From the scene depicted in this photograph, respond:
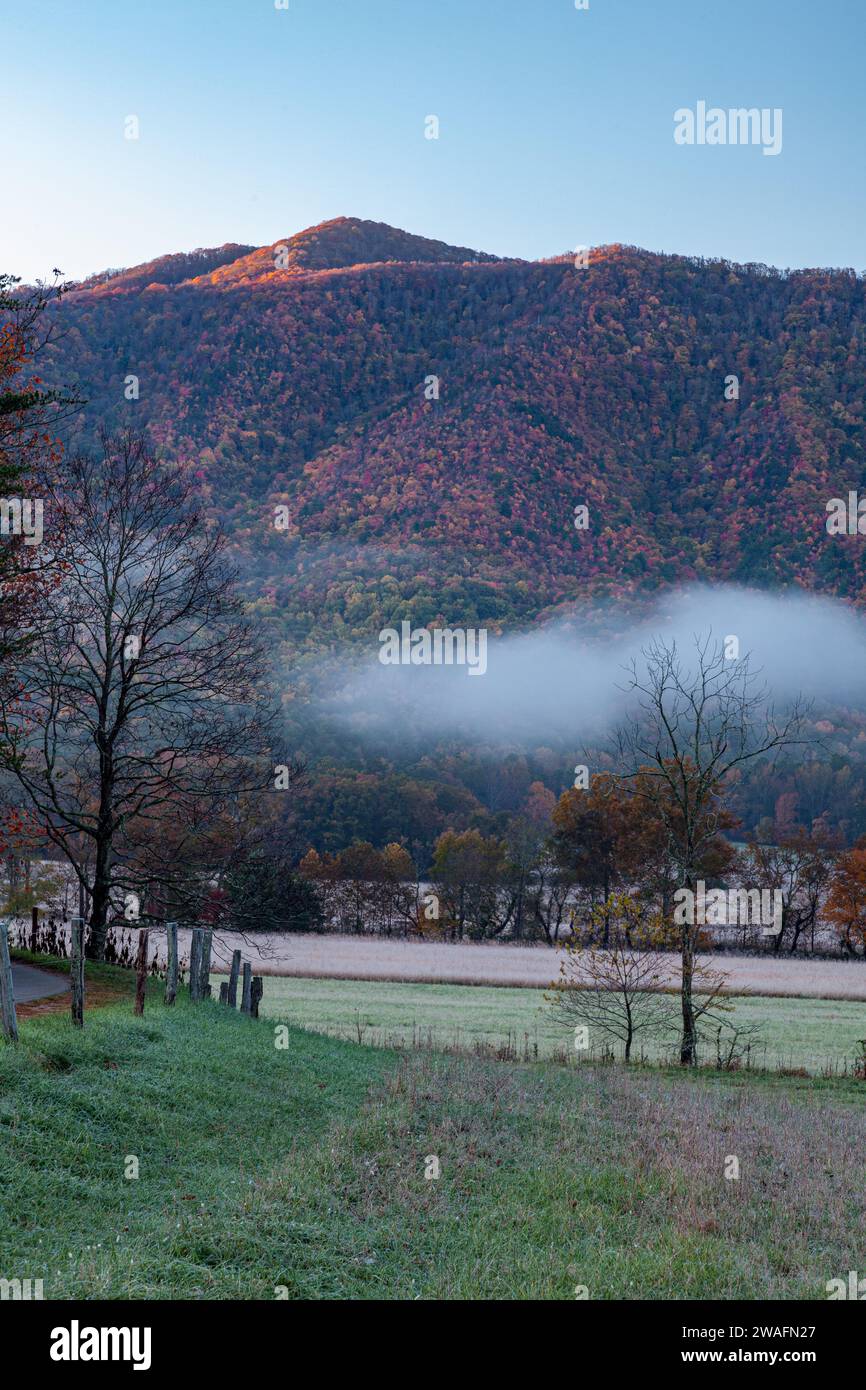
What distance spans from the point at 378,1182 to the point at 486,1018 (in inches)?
856

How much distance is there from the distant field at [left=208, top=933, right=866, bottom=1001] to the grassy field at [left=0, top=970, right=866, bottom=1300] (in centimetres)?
2293

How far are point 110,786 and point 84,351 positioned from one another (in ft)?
589

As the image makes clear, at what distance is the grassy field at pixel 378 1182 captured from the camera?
868cm

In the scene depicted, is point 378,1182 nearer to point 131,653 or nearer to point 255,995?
point 255,995

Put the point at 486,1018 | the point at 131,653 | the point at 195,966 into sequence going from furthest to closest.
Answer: the point at 486,1018 → the point at 131,653 → the point at 195,966

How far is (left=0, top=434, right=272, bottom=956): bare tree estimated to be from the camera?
2641 cm

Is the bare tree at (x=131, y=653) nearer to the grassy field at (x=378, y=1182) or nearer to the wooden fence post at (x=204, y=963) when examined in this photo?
the wooden fence post at (x=204, y=963)

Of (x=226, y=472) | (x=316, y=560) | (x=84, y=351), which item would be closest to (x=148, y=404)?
(x=84, y=351)

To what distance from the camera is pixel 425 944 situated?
53.2 metres

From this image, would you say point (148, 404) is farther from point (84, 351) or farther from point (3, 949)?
point (3, 949)

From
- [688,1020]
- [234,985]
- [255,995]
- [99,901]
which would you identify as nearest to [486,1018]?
[688,1020]

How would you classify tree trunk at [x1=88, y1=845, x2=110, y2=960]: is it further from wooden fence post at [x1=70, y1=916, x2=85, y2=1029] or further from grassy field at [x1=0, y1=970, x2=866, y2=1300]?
wooden fence post at [x1=70, y1=916, x2=85, y2=1029]

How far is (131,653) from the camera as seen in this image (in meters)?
27.1

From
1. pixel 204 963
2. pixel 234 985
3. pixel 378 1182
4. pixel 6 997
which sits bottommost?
pixel 234 985
